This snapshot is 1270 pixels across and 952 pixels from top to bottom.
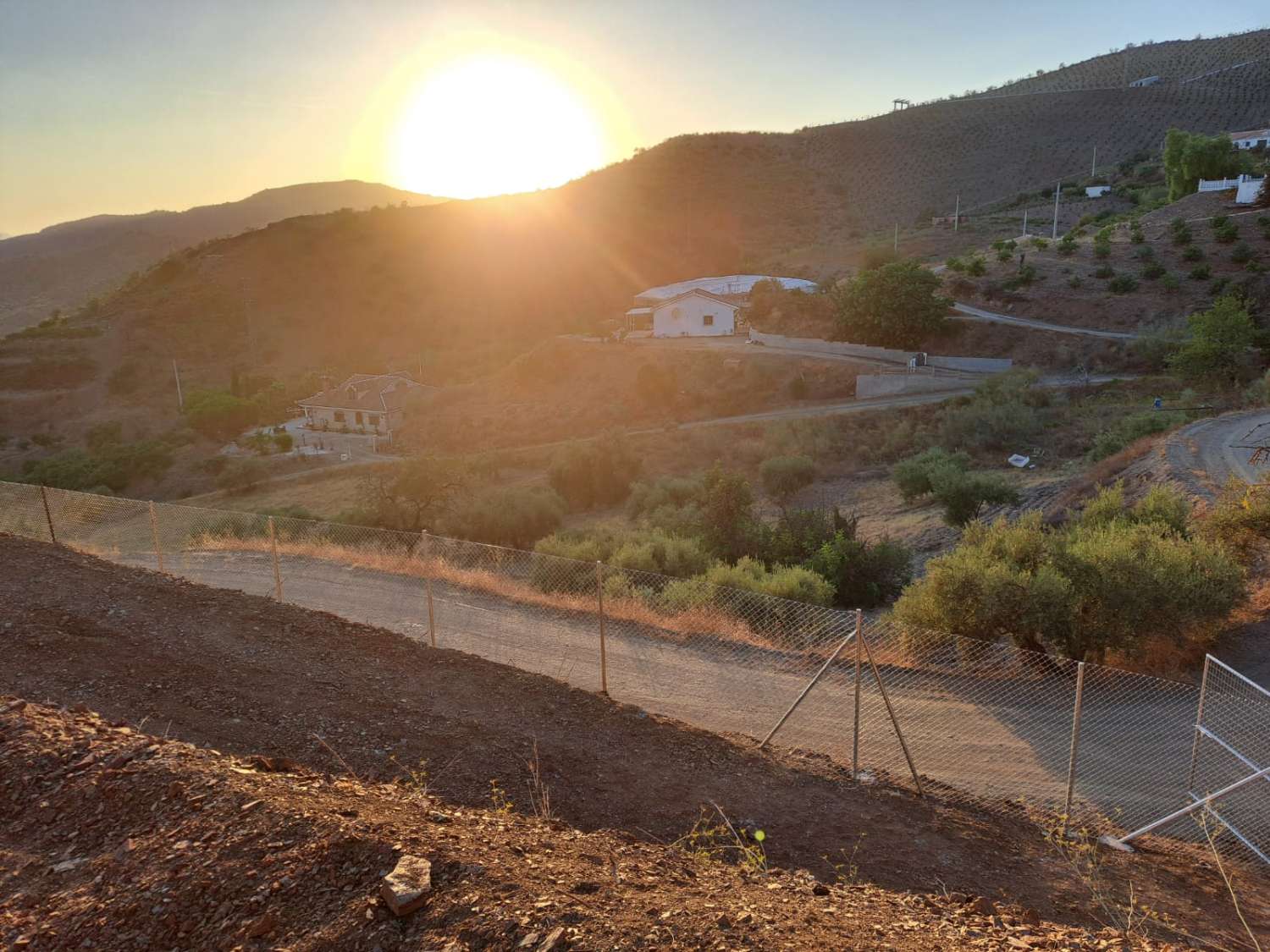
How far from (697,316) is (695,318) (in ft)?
0.52

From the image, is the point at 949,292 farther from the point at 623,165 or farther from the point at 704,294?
the point at 623,165

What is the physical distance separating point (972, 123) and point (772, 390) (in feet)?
237

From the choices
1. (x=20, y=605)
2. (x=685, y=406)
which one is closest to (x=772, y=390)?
(x=685, y=406)

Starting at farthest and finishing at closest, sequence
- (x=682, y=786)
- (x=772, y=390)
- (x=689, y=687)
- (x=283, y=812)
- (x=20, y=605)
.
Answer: (x=772, y=390)
(x=689, y=687)
(x=20, y=605)
(x=682, y=786)
(x=283, y=812)

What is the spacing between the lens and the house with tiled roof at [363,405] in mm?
51219

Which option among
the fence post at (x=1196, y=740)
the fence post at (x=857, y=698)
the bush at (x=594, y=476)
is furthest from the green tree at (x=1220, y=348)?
the fence post at (x=857, y=698)

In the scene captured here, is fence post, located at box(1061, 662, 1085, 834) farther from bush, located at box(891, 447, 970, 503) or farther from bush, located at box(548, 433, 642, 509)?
bush, located at box(548, 433, 642, 509)

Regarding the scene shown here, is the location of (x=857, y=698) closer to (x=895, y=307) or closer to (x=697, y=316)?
(x=895, y=307)

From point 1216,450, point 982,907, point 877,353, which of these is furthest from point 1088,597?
point 877,353

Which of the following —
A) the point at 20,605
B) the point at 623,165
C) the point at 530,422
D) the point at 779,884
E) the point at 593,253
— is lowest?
the point at 530,422

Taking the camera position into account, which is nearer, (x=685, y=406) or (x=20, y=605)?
(x=20, y=605)

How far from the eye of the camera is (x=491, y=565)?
1505cm

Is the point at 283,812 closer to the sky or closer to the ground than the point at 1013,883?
closer to the sky

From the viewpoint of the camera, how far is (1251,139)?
70000 millimetres
